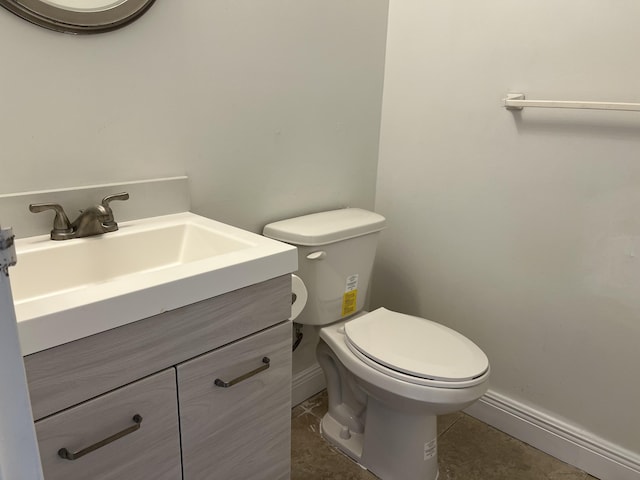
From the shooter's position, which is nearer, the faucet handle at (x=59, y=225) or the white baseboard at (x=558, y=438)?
the faucet handle at (x=59, y=225)

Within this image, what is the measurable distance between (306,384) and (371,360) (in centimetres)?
59

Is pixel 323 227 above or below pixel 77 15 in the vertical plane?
below

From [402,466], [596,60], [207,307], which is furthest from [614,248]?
[207,307]

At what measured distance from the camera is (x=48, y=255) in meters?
1.07

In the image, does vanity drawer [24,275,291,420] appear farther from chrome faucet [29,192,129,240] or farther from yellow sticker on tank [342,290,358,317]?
yellow sticker on tank [342,290,358,317]

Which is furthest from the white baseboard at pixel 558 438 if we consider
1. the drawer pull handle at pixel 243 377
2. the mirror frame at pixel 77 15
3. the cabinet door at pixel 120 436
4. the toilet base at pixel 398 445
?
the mirror frame at pixel 77 15

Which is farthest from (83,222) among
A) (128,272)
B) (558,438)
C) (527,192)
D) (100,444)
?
(558,438)

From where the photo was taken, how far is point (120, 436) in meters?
0.88

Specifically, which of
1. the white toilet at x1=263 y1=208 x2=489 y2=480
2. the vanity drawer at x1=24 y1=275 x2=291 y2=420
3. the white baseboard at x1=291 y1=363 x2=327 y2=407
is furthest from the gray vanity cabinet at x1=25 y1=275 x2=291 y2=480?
Result: the white baseboard at x1=291 y1=363 x2=327 y2=407

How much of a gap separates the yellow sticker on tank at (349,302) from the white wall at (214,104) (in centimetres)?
34

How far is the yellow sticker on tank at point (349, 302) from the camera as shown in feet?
5.56

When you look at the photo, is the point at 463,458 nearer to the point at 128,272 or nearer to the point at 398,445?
the point at 398,445

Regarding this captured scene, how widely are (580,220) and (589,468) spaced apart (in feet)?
2.72

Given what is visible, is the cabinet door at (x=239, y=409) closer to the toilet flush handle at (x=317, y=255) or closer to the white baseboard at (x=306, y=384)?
the toilet flush handle at (x=317, y=255)
